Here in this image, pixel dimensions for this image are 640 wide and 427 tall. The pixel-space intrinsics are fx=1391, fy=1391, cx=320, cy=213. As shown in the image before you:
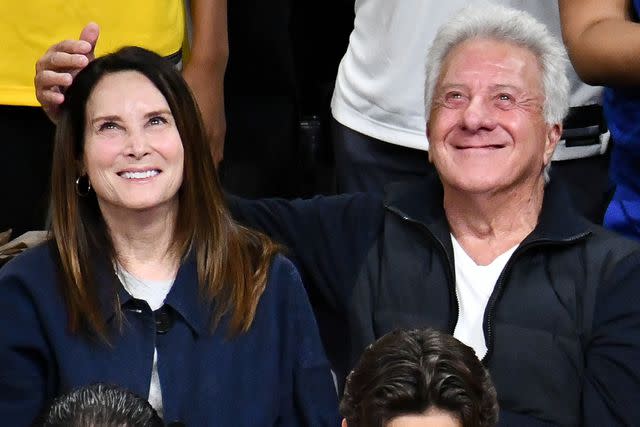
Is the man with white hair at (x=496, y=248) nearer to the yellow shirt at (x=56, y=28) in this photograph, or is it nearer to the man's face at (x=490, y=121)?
the man's face at (x=490, y=121)

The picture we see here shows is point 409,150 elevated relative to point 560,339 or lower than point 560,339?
elevated

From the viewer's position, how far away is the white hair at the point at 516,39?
254cm

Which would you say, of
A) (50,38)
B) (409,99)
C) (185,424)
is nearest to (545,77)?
(409,99)

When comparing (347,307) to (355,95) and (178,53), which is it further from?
(178,53)

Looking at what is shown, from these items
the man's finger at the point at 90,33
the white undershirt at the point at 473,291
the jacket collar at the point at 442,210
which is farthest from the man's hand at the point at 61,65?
the white undershirt at the point at 473,291

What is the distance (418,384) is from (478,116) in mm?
816

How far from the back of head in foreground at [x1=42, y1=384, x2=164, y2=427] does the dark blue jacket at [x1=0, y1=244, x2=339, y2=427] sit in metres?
0.60

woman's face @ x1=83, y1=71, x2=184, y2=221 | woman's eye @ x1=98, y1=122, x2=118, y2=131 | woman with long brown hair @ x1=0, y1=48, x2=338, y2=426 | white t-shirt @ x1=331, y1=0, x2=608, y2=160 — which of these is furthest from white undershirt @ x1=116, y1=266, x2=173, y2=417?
white t-shirt @ x1=331, y1=0, x2=608, y2=160

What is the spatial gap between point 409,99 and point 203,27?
1.74 feet

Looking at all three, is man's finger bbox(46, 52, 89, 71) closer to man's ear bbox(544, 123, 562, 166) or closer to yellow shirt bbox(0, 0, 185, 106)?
yellow shirt bbox(0, 0, 185, 106)

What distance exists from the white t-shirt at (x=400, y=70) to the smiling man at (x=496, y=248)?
9.8 inches

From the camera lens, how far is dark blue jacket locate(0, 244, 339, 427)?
7.76 feet

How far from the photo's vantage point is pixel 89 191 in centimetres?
254

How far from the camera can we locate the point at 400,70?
2902 mm
